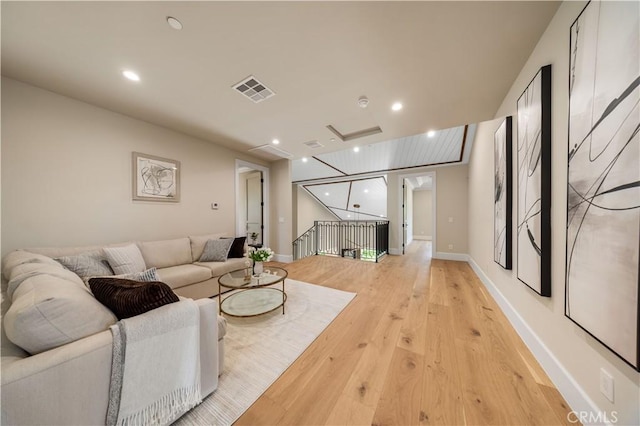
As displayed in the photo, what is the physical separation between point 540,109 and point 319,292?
9.77 feet

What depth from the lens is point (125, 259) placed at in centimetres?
230

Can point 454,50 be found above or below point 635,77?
above

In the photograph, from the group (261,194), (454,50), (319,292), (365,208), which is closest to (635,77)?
(454,50)

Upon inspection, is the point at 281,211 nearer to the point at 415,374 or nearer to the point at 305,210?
the point at 305,210

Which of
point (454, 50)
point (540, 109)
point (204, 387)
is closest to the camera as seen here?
point (204, 387)

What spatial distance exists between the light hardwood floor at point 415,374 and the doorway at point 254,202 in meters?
3.04

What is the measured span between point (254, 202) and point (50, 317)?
475cm

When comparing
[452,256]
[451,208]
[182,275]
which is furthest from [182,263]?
[451,208]

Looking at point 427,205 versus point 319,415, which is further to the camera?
point 427,205

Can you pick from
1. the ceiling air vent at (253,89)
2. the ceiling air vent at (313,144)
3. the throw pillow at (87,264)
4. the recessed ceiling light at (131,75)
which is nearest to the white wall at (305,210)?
the ceiling air vent at (313,144)

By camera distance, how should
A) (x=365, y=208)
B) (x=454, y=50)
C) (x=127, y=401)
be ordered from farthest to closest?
(x=365, y=208), (x=454, y=50), (x=127, y=401)

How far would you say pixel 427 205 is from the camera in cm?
909

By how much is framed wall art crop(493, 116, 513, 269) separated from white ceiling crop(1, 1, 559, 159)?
0.52 m

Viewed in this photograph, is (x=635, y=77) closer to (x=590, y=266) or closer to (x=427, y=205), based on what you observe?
(x=590, y=266)
